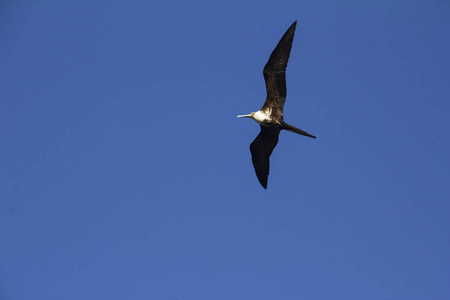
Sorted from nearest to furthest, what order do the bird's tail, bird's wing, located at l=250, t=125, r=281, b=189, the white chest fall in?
the bird's tail < the white chest < bird's wing, located at l=250, t=125, r=281, b=189

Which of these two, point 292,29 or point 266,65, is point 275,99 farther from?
point 292,29

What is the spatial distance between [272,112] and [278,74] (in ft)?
5.66

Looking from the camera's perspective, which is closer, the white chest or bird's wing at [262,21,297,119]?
bird's wing at [262,21,297,119]

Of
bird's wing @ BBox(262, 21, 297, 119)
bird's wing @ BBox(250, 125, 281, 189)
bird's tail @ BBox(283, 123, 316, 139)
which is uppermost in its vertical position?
bird's wing @ BBox(262, 21, 297, 119)

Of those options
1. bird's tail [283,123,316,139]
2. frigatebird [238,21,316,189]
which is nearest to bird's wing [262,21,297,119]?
frigatebird [238,21,316,189]

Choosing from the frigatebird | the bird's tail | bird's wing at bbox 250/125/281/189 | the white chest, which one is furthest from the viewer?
bird's wing at bbox 250/125/281/189

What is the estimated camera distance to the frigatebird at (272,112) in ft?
60.4

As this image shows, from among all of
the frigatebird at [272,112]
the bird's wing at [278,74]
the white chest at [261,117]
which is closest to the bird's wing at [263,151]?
the frigatebird at [272,112]

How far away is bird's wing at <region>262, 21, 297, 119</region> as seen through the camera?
18.3 metres

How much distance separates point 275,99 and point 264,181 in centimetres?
409

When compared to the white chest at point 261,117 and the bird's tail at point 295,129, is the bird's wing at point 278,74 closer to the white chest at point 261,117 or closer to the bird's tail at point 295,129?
the white chest at point 261,117

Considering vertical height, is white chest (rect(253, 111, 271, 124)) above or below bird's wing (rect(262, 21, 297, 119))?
below

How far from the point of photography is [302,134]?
60.6 feet

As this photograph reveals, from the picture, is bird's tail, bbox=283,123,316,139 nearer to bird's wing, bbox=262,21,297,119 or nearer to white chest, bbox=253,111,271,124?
bird's wing, bbox=262,21,297,119
